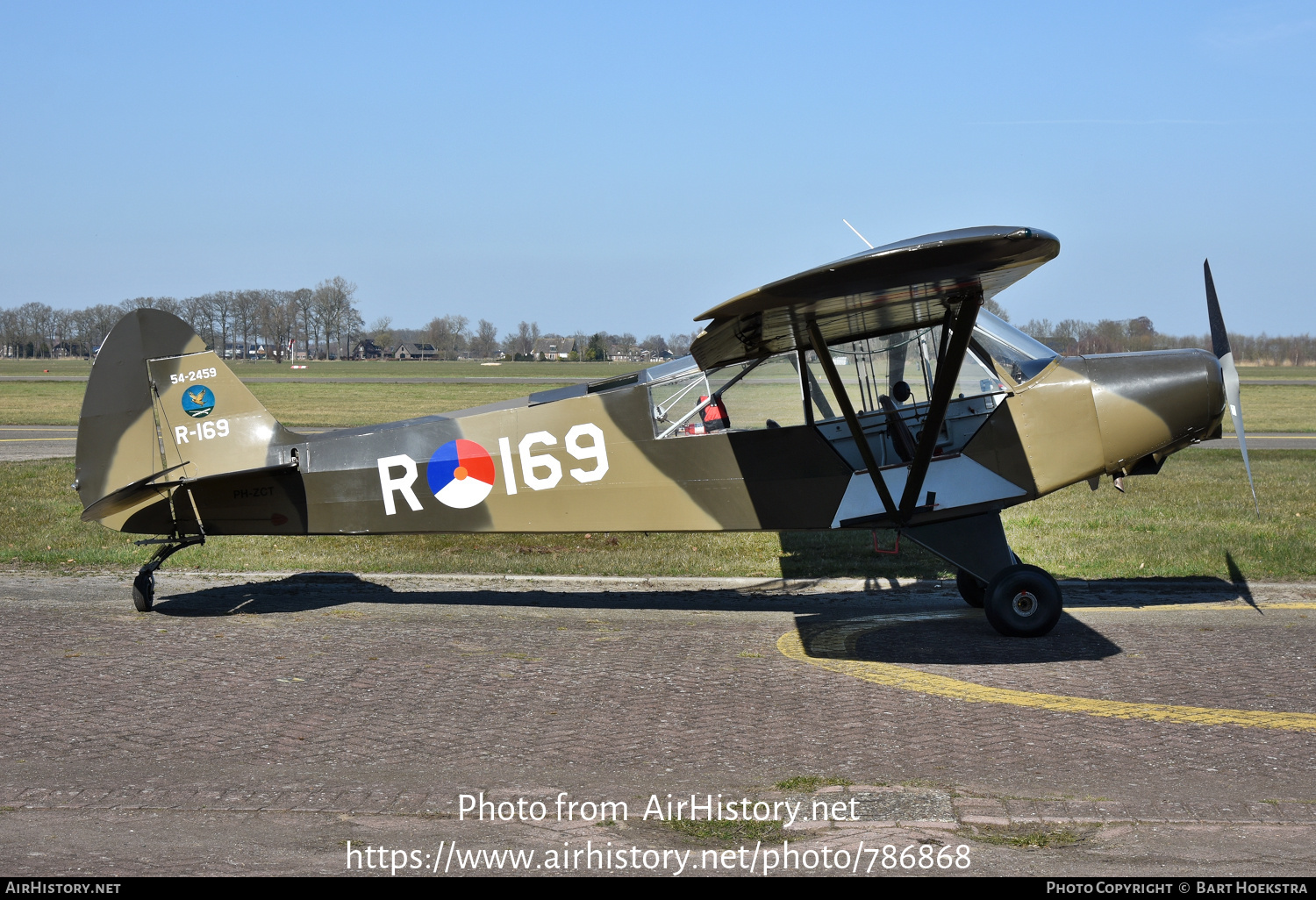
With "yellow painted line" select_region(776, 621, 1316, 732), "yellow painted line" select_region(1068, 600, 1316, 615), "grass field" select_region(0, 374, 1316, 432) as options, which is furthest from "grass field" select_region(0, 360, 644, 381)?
"yellow painted line" select_region(776, 621, 1316, 732)

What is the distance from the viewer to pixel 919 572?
10266 millimetres

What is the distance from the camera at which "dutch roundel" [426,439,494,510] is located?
8.33 meters

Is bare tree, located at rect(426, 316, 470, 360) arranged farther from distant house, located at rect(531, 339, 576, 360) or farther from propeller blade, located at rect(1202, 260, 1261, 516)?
propeller blade, located at rect(1202, 260, 1261, 516)

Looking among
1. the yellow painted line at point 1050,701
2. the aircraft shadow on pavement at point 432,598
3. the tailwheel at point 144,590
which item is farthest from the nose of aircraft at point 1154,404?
the tailwheel at point 144,590

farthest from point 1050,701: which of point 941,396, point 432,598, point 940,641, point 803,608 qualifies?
point 432,598

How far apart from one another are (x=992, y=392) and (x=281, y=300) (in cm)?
12786

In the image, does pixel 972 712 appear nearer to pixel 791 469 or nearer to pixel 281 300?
pixel 791 469

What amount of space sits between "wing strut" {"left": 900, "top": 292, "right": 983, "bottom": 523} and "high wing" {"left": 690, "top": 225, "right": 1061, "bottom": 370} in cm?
15

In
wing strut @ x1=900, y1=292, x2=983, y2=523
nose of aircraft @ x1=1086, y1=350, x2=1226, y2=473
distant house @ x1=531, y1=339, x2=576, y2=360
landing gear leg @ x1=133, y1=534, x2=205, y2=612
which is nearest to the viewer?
wing strut @ x1=900, y1=292, x2=983, y2=523

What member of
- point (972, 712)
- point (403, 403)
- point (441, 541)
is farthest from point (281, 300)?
point (972, 712)

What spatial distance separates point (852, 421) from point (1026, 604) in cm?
196

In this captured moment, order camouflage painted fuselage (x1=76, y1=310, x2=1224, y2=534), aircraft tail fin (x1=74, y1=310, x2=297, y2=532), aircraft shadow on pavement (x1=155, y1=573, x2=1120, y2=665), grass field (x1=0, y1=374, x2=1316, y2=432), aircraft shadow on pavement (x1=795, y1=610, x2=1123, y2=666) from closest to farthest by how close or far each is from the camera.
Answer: aircraft shadow on pavement (x1=795, y1=610, x2=1123, y2=666) < aircraft shadow on pavement (x1=155, y1=573, x2=1120, y2=665) < camouflage painted fuselage (x1=76, y1=310, x2=1224, y2=534) < aircraft tail fin (x1=74, y1=310, x2=297, y2=532) < grass field (x1=0, y1=374, x2=1316, y2=432)

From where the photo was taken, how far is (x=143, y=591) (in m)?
8.74

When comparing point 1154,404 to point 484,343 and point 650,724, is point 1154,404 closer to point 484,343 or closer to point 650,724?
point 650,724
